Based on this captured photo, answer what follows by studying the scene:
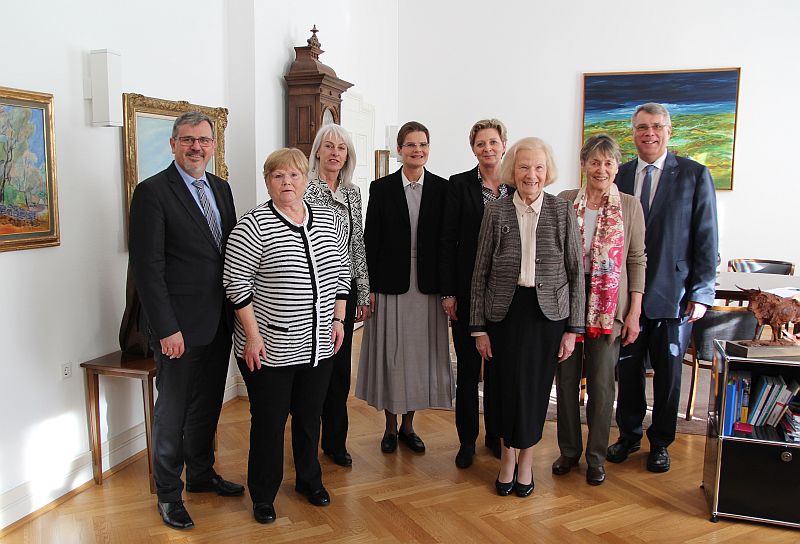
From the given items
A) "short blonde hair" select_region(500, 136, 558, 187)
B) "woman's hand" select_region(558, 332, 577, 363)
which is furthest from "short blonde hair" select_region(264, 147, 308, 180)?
"woman's hand" select_region(558, 332, 577, 363)

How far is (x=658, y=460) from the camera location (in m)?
3.50

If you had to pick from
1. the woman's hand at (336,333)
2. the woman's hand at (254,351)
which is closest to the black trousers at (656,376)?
the woman's hand at (336,333)

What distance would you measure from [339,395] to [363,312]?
0.45m

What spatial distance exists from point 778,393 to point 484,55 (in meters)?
5.39

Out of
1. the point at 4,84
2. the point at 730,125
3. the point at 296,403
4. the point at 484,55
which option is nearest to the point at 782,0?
the point at 730,125

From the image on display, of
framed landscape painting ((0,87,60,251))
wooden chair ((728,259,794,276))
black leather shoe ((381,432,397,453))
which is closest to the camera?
framed landscape painting ((0,87,60,251))

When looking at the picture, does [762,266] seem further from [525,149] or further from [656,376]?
[525,149]

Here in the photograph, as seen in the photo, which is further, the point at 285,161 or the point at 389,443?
the point at 389,443

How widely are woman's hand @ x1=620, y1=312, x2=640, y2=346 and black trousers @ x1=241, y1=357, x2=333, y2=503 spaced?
142 centimetres

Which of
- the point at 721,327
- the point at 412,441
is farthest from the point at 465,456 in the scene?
the point at 721,327

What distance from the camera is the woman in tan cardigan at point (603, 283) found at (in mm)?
3139

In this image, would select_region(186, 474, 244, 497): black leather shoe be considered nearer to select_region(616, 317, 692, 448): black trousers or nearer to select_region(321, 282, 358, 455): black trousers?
select_region(321, 282, 358, 455): black trousers

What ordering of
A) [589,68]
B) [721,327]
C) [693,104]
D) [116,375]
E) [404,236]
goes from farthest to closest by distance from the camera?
[589,68] < [693,104] < [721,327] < [404,236] < [116,375]

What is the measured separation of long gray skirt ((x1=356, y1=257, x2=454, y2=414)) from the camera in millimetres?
3514
